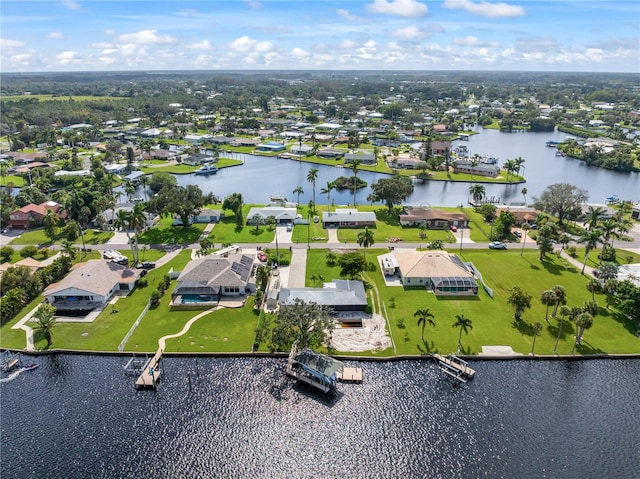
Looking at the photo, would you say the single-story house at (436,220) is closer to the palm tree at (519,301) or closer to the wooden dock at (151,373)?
the palm tree at (519,301)

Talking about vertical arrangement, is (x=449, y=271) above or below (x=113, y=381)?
above

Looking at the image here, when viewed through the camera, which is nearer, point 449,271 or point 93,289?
point 93,289

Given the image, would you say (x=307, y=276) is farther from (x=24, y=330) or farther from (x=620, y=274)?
(x=620, y=274)

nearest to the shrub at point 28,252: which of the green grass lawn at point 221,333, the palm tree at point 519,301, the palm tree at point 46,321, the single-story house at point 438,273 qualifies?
the palm tree at point 46,321

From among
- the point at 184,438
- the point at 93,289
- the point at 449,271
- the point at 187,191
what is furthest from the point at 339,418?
the point at 187,191

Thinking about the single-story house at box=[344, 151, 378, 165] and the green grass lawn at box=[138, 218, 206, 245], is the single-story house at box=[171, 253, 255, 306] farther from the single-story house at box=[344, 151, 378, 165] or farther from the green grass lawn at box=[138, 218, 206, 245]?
the single-story house at box=[344, 151, 378, 165]

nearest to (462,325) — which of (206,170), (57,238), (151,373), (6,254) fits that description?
(151,373)
